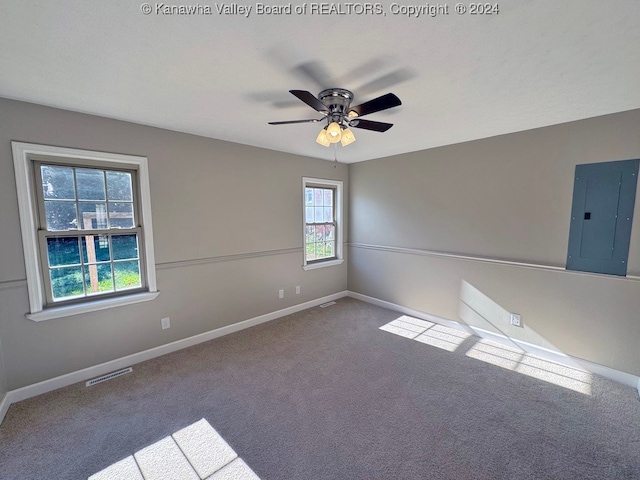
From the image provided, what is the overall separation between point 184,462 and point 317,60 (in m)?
2.49

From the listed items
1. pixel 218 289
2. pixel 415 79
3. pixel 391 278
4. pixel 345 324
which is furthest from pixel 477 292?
pixel 218 289

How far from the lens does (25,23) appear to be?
1.18m

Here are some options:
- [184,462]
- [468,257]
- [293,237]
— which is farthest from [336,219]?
[184,462]

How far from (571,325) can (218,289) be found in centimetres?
371

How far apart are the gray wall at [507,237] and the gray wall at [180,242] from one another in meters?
1.26

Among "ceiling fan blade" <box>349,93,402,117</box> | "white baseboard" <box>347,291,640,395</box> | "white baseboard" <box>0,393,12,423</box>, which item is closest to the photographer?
"ceiling fan blade" <box>349,93,402,117</box>

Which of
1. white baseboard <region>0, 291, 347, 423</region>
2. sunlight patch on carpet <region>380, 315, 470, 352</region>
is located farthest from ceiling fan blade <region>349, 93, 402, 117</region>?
white baseboard <region>0, 291, 347, 423</region>

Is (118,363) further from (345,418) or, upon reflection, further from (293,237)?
(293,237)

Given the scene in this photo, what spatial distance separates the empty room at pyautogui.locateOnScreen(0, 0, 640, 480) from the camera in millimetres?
1356

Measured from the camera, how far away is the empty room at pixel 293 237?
4.45 ft

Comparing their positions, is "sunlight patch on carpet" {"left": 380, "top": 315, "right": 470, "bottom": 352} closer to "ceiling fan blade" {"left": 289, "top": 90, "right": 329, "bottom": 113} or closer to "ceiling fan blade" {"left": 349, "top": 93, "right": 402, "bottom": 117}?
"ceiling fan blade" {"left": 349, "top": 93, "right": 402, "bottom": 117}

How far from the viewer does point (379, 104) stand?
1578 millimetres

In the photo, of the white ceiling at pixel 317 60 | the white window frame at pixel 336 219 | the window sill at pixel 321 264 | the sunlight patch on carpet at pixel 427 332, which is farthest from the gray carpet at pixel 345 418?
the white ceiling at pixel 317 60

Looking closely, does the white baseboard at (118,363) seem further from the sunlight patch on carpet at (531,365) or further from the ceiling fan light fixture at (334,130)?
the ceiling fan light fixture at (334,130)
